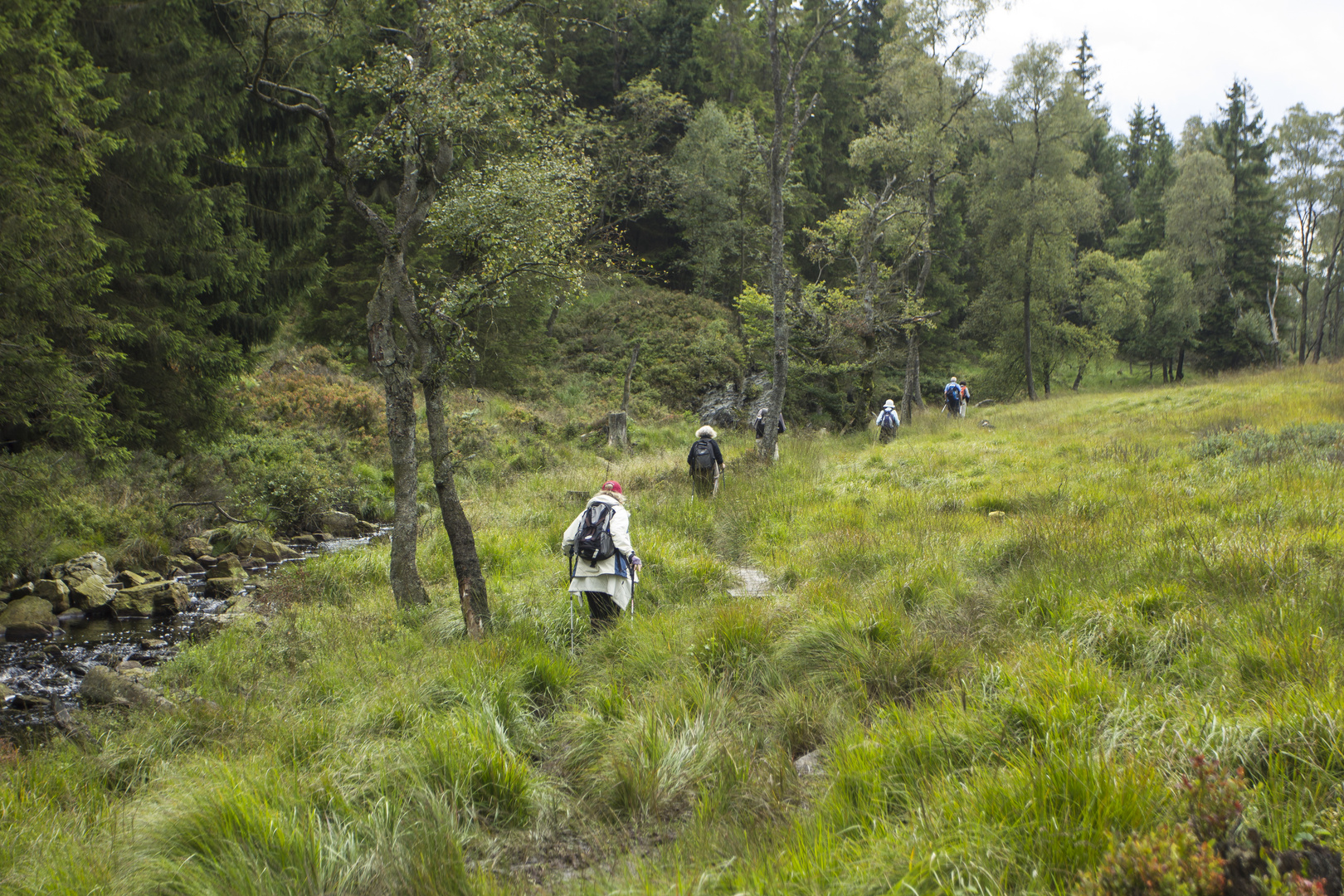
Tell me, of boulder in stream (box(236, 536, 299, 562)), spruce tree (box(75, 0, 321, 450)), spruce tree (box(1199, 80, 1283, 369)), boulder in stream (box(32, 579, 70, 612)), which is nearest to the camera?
boulder in stream (box(32, 579, 70, 612))

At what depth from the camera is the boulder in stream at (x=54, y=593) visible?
983 cm

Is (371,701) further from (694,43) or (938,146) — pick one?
(694,43)

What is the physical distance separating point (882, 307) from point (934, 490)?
64.4ft

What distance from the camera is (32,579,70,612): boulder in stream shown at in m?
9.83

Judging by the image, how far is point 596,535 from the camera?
7.06 meters

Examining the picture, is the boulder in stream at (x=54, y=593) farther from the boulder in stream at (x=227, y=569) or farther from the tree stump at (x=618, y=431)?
the tree stump at (x=618, y=431)

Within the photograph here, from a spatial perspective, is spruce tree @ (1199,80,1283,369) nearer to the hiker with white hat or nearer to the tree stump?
the hiker with white hat

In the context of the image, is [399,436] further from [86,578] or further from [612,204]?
[612,204]

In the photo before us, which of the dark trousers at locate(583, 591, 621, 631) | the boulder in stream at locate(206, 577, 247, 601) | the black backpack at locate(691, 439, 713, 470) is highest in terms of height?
the black backpack at locate(691, 439, 713, 470)

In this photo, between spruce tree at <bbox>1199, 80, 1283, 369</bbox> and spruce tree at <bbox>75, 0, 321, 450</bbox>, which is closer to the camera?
spruce tree at <bbox>75, 0, 321, 450</bbox>

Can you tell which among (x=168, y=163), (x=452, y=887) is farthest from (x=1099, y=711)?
(x=168, y=163)

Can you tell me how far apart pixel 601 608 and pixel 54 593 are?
8.62 metres

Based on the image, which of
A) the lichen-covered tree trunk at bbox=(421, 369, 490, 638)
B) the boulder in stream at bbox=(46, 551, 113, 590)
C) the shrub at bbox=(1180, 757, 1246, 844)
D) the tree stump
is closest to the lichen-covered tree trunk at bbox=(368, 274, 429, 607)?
the lichen-covered tree trunk at bbox=(421, 369, 490, 638)

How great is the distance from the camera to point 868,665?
16.2ft
